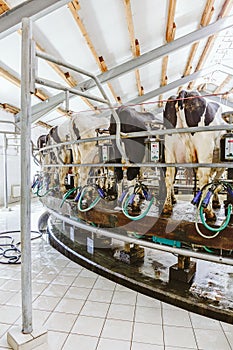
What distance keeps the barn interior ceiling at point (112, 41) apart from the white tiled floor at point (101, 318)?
1.58 meters

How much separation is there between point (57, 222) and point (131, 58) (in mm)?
3773

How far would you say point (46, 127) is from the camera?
9.36 meters

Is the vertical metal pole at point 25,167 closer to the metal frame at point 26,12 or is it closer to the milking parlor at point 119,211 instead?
the milking parlor at point 119,211

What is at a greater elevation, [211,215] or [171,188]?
[171,188]

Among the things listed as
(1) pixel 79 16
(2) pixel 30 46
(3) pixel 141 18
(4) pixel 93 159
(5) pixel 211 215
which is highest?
(3) pixel 141 18

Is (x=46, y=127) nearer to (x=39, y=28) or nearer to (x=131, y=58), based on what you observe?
(x=131, y=58)

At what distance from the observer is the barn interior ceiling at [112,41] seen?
11.5 feet

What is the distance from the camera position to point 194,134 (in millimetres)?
2402

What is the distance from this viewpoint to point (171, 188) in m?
2.67

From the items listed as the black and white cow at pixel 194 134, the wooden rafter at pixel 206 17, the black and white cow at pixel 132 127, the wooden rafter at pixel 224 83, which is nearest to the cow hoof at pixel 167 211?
the black and white cow at pixel 194 134

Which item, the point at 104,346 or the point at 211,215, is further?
the point at 211,215

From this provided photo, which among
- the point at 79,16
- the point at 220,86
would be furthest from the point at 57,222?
the point at 220,86

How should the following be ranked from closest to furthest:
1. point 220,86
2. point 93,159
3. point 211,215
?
point 211,215 → point 93,159 → point 220,86

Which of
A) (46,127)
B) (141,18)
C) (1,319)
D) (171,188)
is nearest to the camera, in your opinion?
(1,319)
